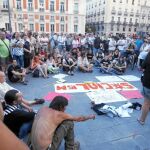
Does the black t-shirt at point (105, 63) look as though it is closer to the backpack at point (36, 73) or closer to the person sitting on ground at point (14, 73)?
the backpack at point (36, 73)

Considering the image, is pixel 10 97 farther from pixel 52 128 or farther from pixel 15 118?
pixel 52 128

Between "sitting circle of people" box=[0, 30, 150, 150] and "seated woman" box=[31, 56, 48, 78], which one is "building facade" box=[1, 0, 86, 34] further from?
"seated woman" box=[31, 56, 48, 78]

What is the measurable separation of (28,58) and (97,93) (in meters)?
4.13

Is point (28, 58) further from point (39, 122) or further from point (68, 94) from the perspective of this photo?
point (39, 122)

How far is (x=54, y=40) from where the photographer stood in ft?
47.2

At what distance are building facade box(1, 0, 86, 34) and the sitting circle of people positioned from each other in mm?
27530

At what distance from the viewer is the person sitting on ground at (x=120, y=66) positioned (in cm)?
966

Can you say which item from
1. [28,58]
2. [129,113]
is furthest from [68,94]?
[28,58]

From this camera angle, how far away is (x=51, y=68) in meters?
9.32

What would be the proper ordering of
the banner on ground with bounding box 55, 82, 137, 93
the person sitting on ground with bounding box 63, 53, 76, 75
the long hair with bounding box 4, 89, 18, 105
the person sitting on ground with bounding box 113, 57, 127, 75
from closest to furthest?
the long hair with bounding box 4, 89, 18, 105 < the banner on ground with bounding box 55, 82, 137, 93 < the person sitting on ground with bounding box 63, 53, 76, 75 < the person sitting on ground with bounding box 113, 57, 127, 75

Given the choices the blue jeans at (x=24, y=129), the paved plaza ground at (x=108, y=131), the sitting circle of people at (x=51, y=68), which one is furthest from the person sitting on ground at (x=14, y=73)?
the blue jeans at (x=24, y=129)

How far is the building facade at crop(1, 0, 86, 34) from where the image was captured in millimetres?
38906

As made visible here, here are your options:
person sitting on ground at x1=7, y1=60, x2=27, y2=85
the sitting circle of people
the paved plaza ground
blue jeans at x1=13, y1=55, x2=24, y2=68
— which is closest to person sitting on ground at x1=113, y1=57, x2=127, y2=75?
the sitting circle of people

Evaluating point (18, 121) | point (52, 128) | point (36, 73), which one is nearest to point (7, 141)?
point (52, 128)
